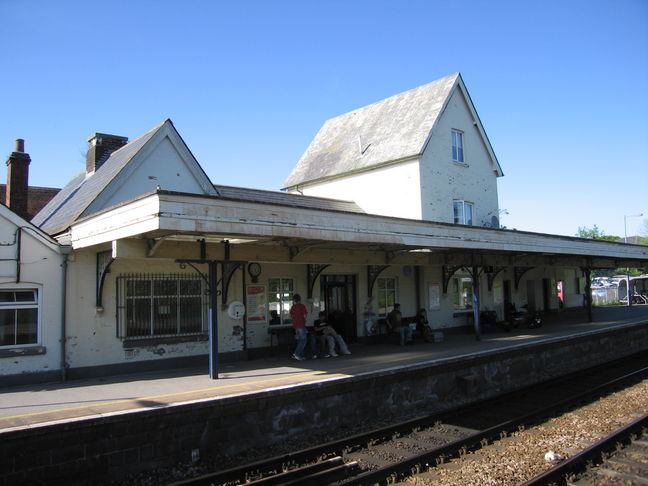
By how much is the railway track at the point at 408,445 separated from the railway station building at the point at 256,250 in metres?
2.88

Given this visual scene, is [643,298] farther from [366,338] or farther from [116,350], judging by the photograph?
[116,350]

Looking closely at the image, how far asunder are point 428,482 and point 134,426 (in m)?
3.97

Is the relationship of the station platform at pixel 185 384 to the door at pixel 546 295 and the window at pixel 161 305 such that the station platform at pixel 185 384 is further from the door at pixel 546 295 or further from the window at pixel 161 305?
the door at pixel 546 295

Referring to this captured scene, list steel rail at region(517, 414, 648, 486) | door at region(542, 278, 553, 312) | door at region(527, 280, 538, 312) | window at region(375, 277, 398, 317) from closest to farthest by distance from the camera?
steel rail at region(517, 414, 648, 486), window at region(375, 277, 398, 317), door at region(527, 280, 538, 312), door at region(542, 278, 553, 312)

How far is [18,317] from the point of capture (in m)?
9.43

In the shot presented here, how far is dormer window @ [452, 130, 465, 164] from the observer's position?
65.5ft

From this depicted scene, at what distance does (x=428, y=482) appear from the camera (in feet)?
21.9

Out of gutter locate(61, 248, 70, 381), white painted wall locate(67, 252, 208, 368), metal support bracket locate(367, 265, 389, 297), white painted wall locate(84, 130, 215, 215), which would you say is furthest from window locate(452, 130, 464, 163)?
gutter locate(61, 248, 70, 381)

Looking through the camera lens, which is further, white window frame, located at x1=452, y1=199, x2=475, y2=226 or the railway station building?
white window frame, located at x1=452, y1=199, x2=475, y2=226

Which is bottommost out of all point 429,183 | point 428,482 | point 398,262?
point 428,482

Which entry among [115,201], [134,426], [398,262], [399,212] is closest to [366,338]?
[398,262]

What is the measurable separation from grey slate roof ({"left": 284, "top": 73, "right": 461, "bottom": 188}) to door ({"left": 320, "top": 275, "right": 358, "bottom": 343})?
5990 mm

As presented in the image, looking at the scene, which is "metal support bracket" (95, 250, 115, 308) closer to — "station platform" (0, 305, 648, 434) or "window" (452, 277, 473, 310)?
"station platform" (0, 305, 648, 434)

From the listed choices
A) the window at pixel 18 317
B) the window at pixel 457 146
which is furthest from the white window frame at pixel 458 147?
the window at pixel 18 317
